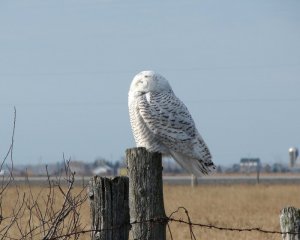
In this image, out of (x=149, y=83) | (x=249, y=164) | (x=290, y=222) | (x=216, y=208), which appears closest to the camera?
(x=290, y=222)

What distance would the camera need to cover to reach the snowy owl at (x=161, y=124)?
7574mm

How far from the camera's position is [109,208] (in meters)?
4.38

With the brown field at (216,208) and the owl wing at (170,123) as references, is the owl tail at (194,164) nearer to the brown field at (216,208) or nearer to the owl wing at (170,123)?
the owl wing at (170,123)

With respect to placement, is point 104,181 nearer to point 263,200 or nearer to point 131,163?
point 131,163

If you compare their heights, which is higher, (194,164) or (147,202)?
(194,164)

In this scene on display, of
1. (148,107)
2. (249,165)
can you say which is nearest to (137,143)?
(148,107)

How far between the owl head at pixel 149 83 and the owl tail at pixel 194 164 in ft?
1.77

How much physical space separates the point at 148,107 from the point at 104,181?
3.24m

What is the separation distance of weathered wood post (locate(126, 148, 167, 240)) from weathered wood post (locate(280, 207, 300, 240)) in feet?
1.88

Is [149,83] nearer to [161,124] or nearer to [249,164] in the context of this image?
[161,124]

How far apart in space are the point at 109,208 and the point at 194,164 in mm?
3409

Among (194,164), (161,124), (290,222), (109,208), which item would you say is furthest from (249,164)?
Answer: (109,208)

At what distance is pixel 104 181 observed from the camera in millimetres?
4391

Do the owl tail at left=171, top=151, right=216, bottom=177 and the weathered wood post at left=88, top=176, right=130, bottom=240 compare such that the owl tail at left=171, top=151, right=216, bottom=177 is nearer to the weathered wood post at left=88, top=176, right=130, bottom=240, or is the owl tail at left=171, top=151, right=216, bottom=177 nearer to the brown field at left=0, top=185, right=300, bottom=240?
the weathered wood post at left=88, top=176, right=130, bottom=240
